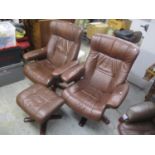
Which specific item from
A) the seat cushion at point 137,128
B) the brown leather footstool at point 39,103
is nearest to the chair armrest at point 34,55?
the brown leather footstool at point 39,103

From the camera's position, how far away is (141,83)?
8.36ft

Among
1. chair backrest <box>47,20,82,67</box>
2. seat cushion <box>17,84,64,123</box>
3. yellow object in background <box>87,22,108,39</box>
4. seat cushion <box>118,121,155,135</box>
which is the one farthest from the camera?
yellow object in background <box>87,22,108,39</box>

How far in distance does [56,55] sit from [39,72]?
397 mm

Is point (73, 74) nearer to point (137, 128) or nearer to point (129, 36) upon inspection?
point (137, 128)

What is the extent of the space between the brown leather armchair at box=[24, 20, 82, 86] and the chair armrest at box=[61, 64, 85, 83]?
0.08 m

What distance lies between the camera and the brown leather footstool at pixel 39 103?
1.57 m

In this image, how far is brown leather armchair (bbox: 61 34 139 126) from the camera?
1616 millimetres

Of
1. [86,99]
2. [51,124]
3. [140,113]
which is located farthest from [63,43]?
[140,113]

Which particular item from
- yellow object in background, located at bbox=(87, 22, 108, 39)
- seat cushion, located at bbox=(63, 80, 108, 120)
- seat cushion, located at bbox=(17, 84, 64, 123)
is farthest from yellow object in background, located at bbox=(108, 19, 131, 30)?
seat cushion, located at bbox=(17, 84, 64, 123)

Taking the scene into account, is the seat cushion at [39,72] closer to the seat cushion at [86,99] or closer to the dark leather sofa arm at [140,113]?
the seat cushion at [86,99]

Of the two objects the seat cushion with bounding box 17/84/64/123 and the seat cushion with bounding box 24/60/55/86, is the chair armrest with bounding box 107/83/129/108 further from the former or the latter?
the seat cushion with bounding box 24/60/55/86

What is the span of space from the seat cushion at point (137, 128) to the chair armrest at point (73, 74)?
0.70 m
